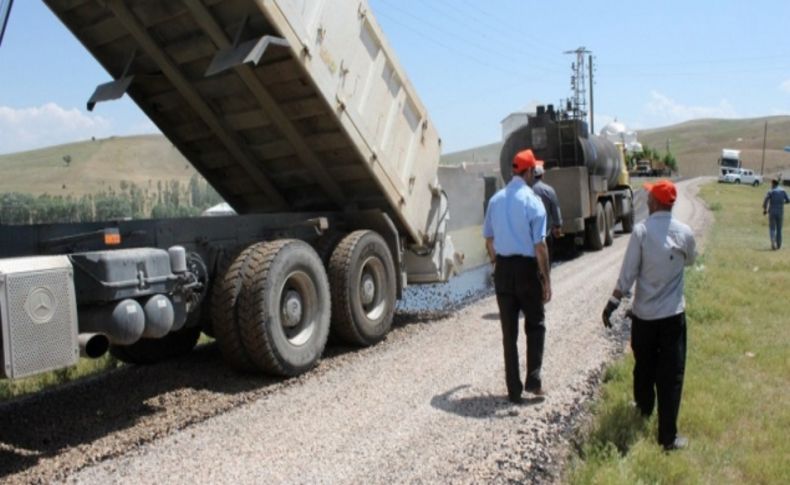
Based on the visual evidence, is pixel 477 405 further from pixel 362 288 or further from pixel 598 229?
pixel 598 229

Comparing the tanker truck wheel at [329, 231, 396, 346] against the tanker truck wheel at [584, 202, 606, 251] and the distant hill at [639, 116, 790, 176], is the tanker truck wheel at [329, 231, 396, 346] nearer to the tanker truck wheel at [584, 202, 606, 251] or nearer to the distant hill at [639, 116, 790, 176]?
the tanker truck wheel at [584, 202, 606, 251]

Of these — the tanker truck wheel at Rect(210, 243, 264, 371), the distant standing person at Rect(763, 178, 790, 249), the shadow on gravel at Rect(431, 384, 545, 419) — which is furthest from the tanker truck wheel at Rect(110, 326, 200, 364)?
the distant standing person at Rect(763, 178, 790, 249)

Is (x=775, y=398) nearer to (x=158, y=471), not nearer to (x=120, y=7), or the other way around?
(x=158, y=471)

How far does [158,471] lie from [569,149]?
44.9 ft

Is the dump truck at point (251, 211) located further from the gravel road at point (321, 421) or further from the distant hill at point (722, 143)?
the distant hill at point (722, 143)

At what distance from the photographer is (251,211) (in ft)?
30.7

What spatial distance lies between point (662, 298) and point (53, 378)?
18.6 feet

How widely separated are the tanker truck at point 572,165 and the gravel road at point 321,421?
787 cm

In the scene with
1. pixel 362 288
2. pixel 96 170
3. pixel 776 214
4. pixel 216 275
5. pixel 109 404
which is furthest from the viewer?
pixel 96 170

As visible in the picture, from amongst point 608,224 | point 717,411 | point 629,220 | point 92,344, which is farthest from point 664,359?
point 629,220

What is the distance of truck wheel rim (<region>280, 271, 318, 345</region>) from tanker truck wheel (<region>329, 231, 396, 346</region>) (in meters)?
0.59

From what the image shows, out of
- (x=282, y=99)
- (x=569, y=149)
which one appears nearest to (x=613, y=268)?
(x=569, y=149)

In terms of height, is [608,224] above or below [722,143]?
below

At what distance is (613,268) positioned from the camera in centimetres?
1351
